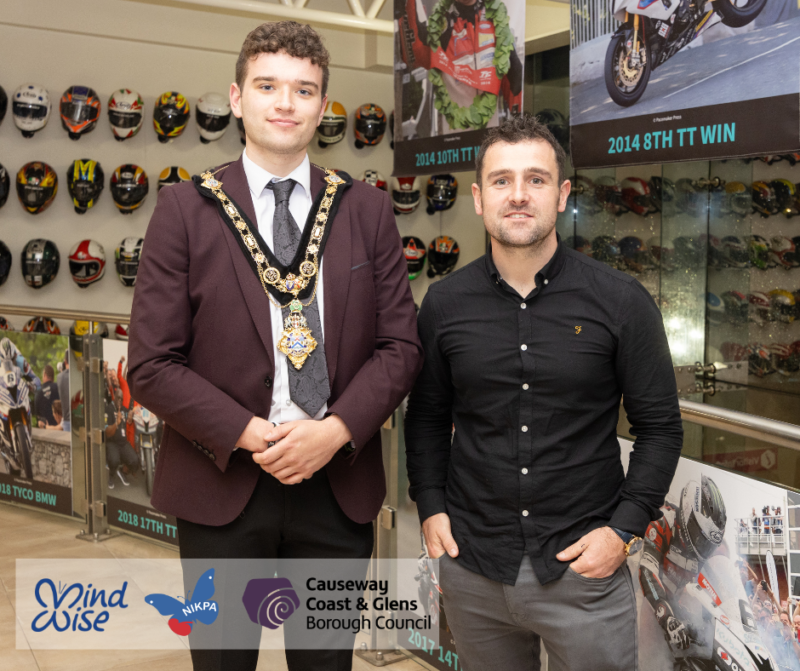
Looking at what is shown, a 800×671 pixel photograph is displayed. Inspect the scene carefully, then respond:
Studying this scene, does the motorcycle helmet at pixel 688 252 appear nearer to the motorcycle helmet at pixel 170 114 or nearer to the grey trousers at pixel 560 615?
the motorcycle helmet at pixel 170 114

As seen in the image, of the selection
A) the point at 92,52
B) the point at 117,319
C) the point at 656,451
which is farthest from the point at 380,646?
the point at 92,52

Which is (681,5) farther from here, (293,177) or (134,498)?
(134,498)

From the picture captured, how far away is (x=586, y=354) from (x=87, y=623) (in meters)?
2.83

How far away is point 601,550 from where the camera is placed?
1.56m

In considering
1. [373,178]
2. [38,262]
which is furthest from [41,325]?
[373,178]

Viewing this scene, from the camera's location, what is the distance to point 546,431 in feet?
5.31

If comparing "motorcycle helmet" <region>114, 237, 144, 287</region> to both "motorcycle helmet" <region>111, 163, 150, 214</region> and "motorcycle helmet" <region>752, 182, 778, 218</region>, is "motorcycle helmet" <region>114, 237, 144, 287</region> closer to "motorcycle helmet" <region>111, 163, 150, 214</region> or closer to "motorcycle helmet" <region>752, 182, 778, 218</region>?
"motorcycle helmet" <region>111, 163, 150, 214</region>

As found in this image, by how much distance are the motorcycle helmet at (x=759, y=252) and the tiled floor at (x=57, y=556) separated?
→ 5.31 meters

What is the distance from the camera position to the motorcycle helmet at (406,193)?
28.1 feet

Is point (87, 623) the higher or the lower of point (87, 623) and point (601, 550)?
the lower

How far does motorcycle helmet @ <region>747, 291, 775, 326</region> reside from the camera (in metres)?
6.95

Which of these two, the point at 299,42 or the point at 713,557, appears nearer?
the point at 299,42

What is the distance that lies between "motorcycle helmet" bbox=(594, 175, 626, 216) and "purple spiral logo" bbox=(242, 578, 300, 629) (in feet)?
22.5

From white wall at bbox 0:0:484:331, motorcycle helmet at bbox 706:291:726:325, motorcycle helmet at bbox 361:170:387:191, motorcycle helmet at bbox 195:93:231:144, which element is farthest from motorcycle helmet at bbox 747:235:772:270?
white wall at bbox 0:0:484:331
